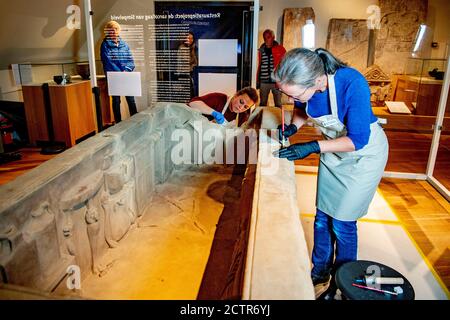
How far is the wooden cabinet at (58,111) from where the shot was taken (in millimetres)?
5109

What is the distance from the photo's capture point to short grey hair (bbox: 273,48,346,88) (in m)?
1.74

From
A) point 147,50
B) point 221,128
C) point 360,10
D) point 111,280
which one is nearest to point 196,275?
point 111,280

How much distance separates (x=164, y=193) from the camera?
12.1ft

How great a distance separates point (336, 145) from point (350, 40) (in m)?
4.29

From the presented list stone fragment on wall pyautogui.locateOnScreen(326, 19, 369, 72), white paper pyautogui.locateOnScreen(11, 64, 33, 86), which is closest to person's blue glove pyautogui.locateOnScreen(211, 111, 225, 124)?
stone fragment on wall pyautogui.locateOnScreen(326, 19, 369, 72)

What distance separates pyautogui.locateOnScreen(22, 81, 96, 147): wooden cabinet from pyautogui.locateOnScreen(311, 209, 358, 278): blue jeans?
4198mm

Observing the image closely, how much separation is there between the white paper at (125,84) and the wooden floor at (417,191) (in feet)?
5.13

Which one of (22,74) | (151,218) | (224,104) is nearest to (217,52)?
(224,104)

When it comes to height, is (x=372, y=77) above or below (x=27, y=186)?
above

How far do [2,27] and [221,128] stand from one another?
10.2ft

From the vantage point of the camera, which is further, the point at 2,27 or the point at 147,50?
the point at 2,27

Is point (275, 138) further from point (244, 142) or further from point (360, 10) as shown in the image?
point (360, 10)
